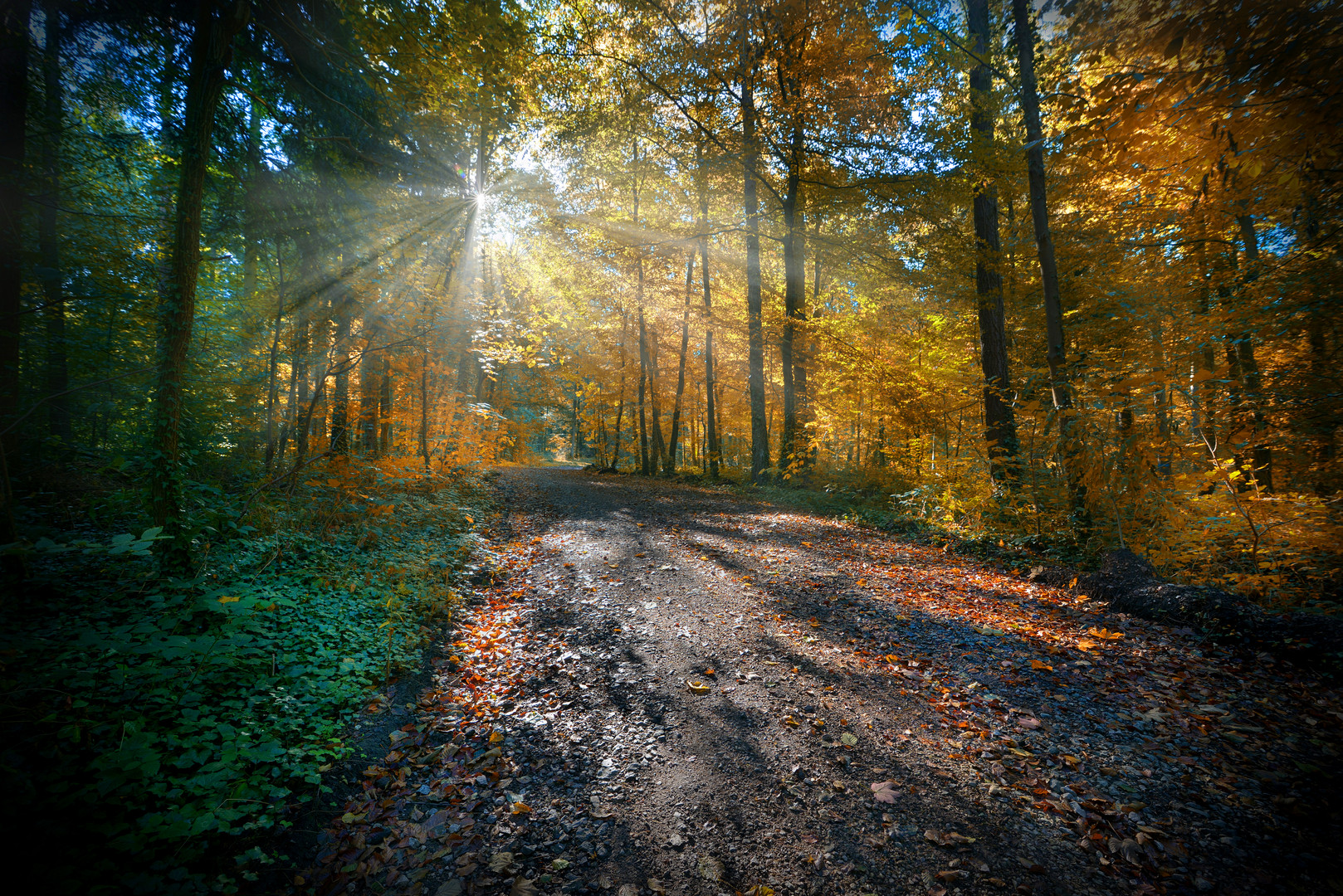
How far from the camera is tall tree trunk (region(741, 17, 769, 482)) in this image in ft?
41.3

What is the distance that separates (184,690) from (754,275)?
14.6m

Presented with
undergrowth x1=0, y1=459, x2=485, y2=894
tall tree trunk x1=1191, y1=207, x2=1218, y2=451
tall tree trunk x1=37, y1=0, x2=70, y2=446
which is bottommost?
undergrowth x1=0, y1=459, x2=485, y2=894

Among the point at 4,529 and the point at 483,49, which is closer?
the point at 4,529

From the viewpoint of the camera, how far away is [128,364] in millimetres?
7473

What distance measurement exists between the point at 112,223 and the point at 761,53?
13512 mm

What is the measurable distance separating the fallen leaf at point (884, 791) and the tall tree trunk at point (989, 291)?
656 cm

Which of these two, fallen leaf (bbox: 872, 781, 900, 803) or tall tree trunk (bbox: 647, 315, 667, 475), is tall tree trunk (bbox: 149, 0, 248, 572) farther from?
tall tree trunk (bbox: 647, 315, 667, 475)

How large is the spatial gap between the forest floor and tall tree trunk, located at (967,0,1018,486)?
3.88 m

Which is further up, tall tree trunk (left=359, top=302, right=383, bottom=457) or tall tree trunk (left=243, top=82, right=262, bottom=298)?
tall tree trunk (left=243, top=82, right=262, bottom=298)

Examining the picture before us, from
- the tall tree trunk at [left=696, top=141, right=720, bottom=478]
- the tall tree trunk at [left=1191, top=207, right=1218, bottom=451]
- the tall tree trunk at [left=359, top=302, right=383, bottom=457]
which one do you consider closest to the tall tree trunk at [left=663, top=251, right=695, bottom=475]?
the tall tree trunk at [left=696, top=141, right=720, bottom=478]

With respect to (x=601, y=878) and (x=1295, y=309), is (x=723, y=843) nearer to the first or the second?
(x=601, y=878)

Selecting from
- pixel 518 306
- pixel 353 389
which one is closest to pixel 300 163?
pixel 353 389

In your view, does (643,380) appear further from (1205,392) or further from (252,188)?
(1205,392)

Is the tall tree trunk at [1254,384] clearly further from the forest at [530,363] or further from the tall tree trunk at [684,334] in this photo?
the tall tree trunk at [684,334]
